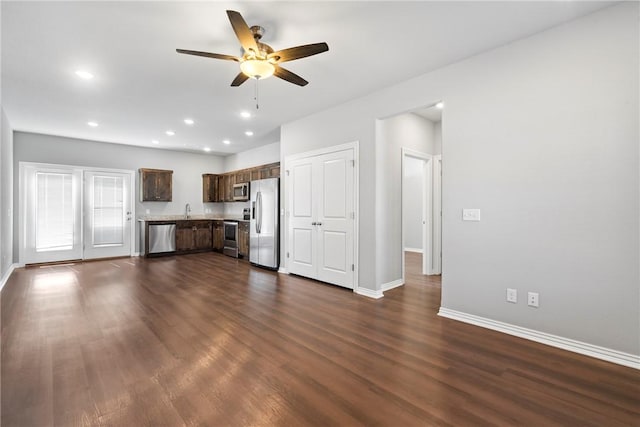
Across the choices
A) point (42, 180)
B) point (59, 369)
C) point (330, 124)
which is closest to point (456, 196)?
point (330, 124)

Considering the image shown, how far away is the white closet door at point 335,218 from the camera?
432 centimetres

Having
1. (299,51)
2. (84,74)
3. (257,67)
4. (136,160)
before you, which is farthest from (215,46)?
(136,160)

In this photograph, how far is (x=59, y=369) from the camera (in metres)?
2.18

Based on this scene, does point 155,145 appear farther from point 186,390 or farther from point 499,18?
point 499,18

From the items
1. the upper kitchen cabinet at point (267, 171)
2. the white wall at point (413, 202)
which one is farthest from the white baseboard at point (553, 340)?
the white wall at point (413, 202)

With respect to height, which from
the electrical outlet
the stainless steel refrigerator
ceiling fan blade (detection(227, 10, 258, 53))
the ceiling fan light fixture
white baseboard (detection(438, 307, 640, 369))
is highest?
ceiling fan blade (detection(227, 10, 258, 53))

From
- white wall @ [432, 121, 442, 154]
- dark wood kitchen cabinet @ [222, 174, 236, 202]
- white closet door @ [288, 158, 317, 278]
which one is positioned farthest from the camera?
dark wood kitchen cabinet @ [222, 174, 236, 202]

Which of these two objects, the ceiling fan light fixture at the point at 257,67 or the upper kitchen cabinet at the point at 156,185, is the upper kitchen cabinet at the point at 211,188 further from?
the ceiling fan light fixture at the point at 257,67

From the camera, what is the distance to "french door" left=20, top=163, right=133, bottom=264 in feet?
19.9

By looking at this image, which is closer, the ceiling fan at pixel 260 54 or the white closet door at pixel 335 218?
the ceiling fan at pixel 260 54

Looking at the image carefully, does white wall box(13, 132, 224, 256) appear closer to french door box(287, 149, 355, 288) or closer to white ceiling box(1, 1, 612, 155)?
white ceiling box(1, 1, 612, 155)

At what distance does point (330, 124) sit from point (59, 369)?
4205 millimetres

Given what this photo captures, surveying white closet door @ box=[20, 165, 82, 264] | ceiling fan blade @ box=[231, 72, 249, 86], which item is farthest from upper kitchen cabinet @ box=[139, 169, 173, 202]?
ceiling fan blade @ box=[231, 72, 249, 86]

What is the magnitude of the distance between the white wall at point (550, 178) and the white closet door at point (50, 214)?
7.71 metres
